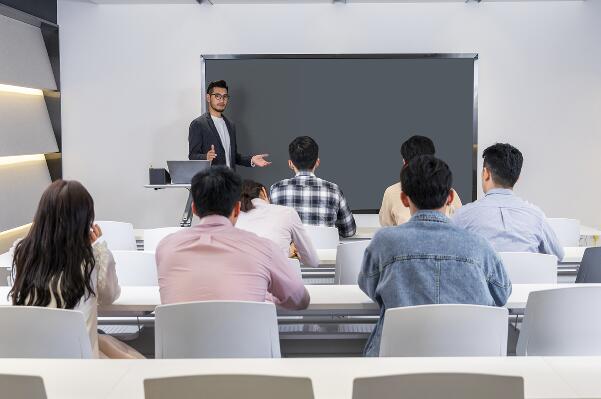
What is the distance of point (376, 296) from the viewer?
2865 millimetres

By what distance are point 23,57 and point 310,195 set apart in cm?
341

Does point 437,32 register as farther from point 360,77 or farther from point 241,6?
A: point 241,6

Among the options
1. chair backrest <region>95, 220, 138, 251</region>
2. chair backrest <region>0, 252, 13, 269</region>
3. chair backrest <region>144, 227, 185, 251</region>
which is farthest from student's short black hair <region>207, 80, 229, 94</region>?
chair backrest <region>0, 252, 13, 269</region>

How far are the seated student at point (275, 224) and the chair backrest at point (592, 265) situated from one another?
1295 millimetres

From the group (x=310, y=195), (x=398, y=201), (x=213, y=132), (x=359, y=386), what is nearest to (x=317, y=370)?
(x=359, y=386)

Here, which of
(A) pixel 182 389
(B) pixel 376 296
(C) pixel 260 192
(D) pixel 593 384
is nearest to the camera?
(A) pixel 182 389

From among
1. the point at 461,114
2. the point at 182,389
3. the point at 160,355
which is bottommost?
the point at 160,355

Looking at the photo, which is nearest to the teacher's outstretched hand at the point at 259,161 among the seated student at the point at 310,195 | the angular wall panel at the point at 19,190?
the angular wall panel at the point at 19,190

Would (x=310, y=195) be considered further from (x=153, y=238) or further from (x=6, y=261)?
(x=6, y=261)

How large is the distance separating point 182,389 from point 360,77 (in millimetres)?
6379

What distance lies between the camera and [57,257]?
8.93 ft

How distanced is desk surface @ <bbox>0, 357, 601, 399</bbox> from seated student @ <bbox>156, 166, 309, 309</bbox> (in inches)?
23.4

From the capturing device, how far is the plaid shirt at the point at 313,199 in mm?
5094

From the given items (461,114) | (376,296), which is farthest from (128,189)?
(376,296)
